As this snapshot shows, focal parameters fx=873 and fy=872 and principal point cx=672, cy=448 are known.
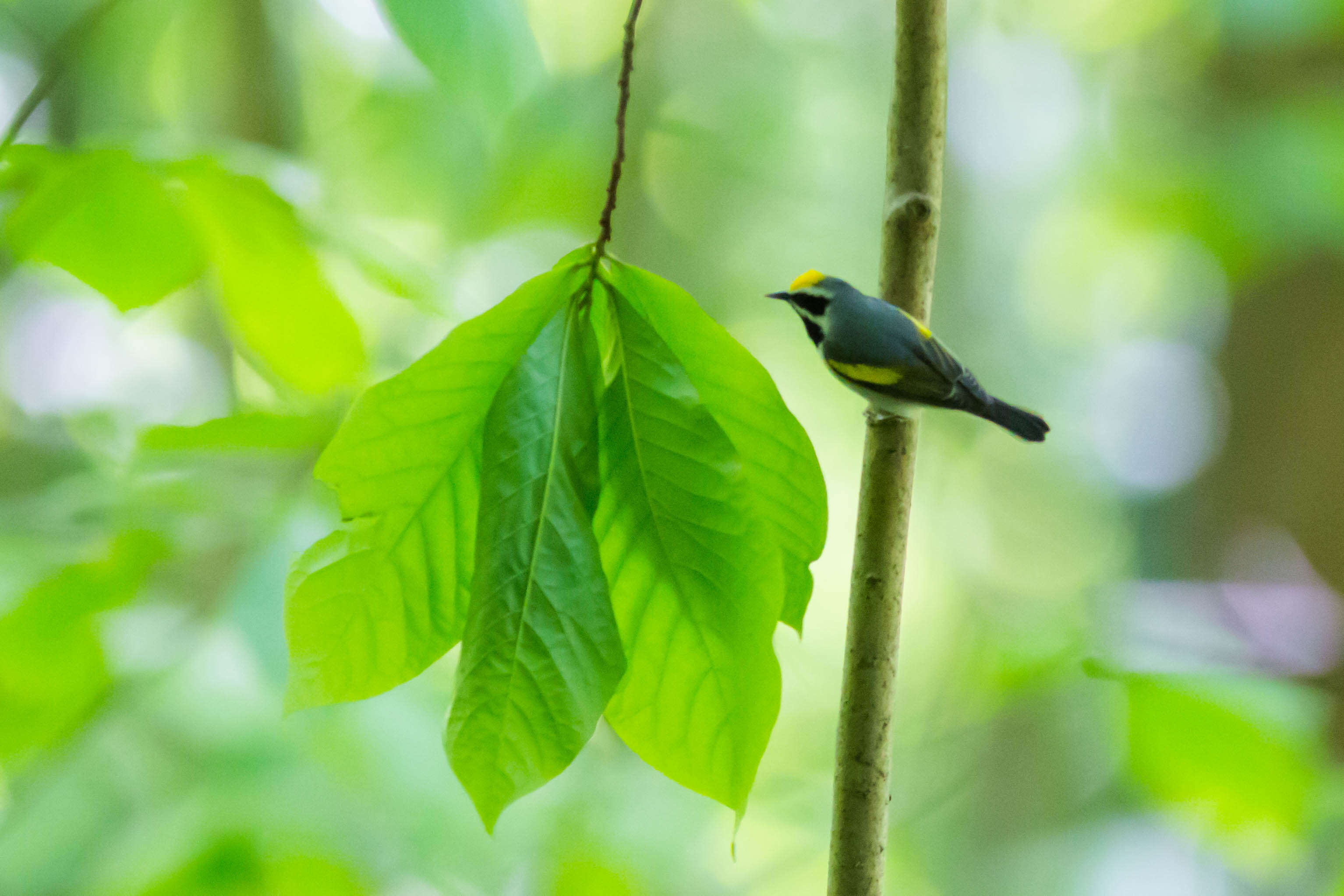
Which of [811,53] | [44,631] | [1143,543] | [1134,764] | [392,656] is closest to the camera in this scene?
[392,656]

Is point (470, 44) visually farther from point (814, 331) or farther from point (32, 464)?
point (32, 464)

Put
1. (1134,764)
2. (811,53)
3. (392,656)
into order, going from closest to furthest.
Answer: (392,656) < (1134,764) < (811,53)

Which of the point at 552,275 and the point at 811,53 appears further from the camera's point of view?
the point at 811,53

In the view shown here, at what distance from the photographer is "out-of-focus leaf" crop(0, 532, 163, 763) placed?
589 mm

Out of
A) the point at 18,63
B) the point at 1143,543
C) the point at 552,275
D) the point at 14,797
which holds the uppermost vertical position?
the point at 18,63

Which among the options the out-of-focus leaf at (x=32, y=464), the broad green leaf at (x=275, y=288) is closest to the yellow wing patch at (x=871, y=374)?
the broad green leaf at (x=275, y=288)

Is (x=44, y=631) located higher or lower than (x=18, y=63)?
lower

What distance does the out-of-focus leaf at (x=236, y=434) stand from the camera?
52 centimetres

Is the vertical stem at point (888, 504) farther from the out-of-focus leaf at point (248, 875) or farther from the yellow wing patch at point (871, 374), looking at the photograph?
the out-of-focus leaf at point (248, 875)

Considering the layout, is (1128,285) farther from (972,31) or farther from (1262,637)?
(1262,637)

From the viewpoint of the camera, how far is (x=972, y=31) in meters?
1.30

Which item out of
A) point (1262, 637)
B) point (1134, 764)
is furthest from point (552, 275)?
point (1262, 637)

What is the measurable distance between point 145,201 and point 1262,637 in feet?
3.65

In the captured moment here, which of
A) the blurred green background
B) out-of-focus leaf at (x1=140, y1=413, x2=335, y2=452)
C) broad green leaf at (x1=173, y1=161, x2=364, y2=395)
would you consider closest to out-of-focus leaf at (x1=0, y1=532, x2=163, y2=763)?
the blurred green background
